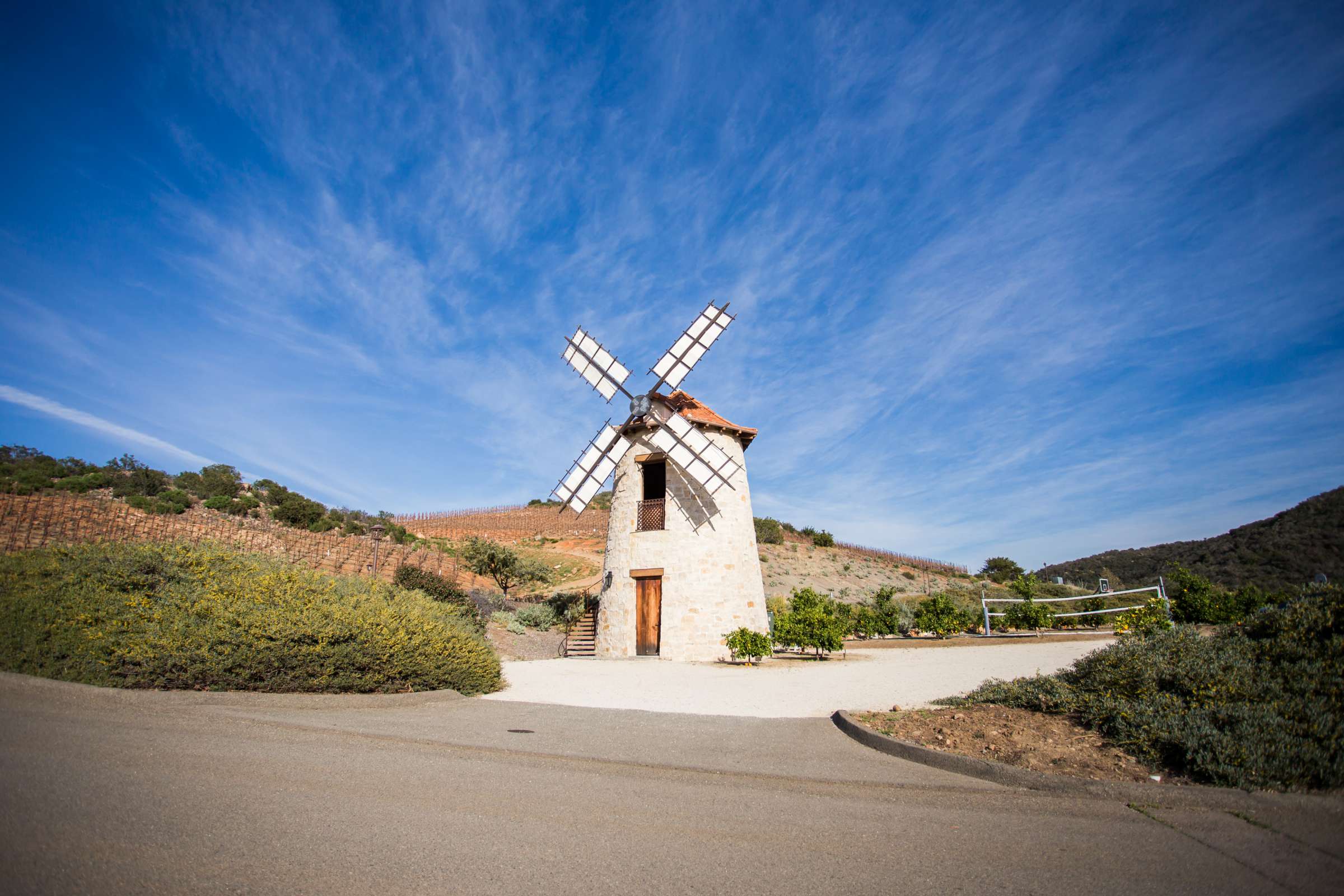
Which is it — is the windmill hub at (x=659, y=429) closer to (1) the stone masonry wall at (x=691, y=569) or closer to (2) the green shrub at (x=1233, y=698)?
(1) the stone masonry wall at (x=691, y=569)

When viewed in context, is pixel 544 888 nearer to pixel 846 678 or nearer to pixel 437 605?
pixel 437 605

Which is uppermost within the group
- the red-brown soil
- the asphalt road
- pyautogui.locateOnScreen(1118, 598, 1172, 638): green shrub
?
pyautogui.locateOnScreen(1118, 598, 1172, 638): green shrub

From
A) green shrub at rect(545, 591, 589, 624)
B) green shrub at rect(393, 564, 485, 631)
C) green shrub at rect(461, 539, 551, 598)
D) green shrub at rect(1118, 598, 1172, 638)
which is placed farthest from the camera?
green shrub at rect(461, 539, 551, 598)

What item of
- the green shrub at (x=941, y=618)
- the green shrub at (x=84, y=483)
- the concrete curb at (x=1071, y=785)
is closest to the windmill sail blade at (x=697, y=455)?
the green shrub at (x=941, y=618)

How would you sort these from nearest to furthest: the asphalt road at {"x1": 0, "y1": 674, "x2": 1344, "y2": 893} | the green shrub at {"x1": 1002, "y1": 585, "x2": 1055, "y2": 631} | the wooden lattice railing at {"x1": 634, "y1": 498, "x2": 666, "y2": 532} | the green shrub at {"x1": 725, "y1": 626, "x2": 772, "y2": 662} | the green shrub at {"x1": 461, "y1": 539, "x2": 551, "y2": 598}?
1. the asphalt road at {"x1": 0, "y1": 674, "x2": 1344, "y2": 893}
2. the green shrub at {"x1": 725, "y1": 626, "x2": 772, "y2": 662}
3. the wooden lattice railing at {"x1": 634, "y1": 498, "x2": 666, "y2": 532}
4. the green shrub at {"x1": 1002, "y1": 585, "x2": 1055, "y2": 631}
5. the green shrub at {"x1": 461, "y1": 539, "x2": 551, "y2": 598}

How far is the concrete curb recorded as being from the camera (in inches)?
161

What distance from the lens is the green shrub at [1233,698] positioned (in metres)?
4.20

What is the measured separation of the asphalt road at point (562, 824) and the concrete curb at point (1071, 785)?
0.06 metres

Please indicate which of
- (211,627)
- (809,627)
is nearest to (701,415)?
(809,627)

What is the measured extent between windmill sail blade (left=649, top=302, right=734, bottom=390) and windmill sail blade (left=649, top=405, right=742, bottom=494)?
1823 millimetres

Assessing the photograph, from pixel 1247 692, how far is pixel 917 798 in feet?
9.73

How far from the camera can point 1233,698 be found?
4.97 metres

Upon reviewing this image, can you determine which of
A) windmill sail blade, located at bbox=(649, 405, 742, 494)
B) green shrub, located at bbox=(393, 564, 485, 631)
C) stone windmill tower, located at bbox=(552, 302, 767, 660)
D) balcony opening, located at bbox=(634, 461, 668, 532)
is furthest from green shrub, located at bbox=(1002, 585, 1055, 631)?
green shrub, located at bbox=(393, 564, 485, 631)

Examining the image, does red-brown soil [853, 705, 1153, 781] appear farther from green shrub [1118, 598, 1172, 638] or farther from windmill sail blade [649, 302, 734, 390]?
windmill sail blade [649, 302, 734, 390]
